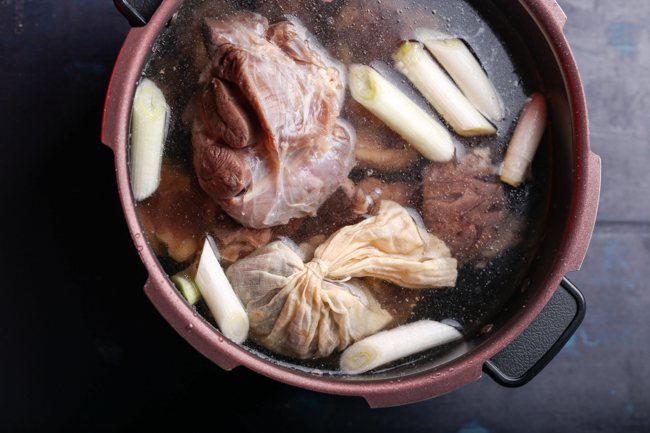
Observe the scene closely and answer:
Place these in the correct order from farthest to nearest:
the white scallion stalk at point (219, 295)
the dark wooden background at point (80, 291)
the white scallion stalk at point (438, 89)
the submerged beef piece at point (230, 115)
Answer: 1. the dark wooden background at point (80, 291)
2. the white scallion stalk at point (438, 89)
3. the white scallion stalk at point (219, 295)
4. the submerged beef piece at point (230, 115)

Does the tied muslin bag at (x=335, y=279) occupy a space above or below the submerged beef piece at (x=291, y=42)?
below

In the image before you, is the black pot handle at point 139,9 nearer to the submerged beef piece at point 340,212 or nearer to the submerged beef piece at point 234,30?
the submerged beef piece at point 234,30

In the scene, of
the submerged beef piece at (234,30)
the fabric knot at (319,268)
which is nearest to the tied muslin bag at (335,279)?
the fabric knot at (319,268)

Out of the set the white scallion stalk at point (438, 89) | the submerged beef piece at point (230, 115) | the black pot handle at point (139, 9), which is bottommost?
the submerged beef piece at point (230, 115)

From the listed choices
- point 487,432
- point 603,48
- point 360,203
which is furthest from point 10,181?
point 603,48

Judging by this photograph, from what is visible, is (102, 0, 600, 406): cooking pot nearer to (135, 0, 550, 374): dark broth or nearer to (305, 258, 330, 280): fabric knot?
(135, 0, 550, 374): dark broth

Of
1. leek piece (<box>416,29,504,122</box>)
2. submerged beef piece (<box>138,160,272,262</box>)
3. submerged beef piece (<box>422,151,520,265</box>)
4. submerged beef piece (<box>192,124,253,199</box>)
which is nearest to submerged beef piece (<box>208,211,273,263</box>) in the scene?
submerged beef piece (<box>138,160,272,262</box>)
